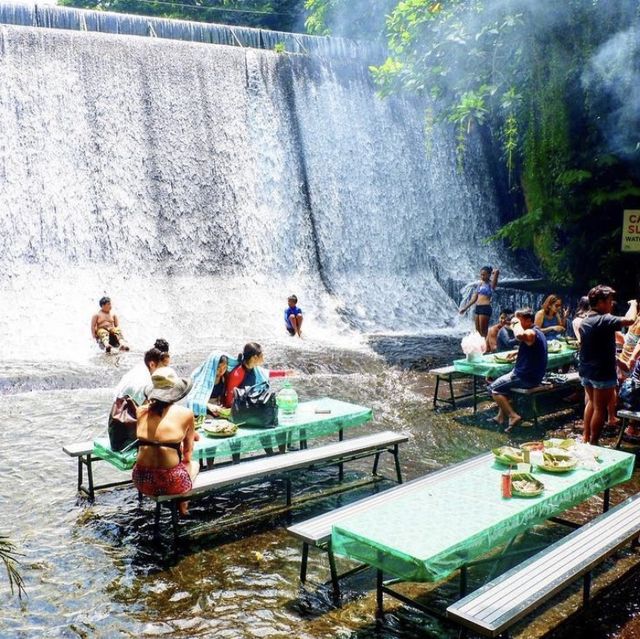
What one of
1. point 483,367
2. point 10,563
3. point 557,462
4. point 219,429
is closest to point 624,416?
point 483,367

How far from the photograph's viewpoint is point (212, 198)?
54.2 feet

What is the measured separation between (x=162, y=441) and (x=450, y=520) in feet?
6.32

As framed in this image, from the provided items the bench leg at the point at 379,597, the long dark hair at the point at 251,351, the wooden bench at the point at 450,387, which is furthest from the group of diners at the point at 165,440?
the wooden bench at the point at 450,387

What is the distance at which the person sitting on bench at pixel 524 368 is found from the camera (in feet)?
24.0

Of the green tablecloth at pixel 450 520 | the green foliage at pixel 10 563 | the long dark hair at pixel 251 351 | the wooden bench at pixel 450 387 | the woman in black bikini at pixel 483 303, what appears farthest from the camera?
the woman in black bikini at pixel 483 303

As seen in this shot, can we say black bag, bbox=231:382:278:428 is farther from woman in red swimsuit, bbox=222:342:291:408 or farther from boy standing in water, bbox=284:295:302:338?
boy standing in water, bbox=284:295:302:338

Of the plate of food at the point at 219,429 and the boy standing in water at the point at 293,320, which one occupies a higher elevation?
the boy standing in water at the point at 293,320

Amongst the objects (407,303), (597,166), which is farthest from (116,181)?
(597,166)

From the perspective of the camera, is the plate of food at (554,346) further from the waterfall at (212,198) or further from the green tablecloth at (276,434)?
the waterfall at (212,198)

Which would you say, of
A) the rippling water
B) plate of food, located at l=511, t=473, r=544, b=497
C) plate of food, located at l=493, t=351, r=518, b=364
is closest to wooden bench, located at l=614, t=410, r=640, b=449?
the rippling water

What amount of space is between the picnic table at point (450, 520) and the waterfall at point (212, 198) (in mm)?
9249

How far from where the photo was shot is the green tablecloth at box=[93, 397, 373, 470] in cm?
516

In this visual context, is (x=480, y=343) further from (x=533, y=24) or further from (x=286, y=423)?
(x=533, y=24)

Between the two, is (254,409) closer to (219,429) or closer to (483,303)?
(219,429)
